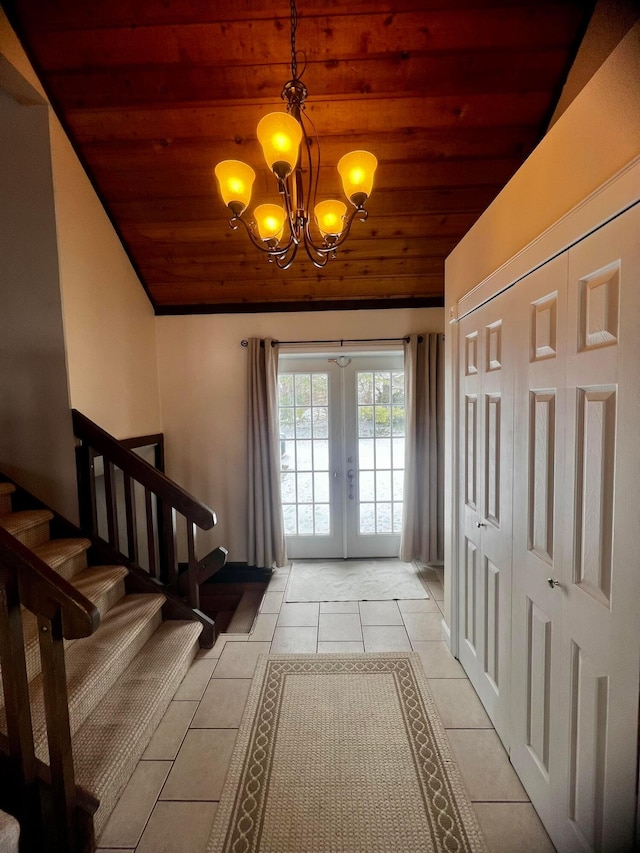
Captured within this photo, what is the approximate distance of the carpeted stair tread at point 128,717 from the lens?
4.51 ft

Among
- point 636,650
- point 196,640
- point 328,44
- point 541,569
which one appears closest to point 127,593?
point 196,640

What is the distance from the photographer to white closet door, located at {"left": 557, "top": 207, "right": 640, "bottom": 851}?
94cm

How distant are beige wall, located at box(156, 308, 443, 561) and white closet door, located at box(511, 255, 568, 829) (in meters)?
2.10

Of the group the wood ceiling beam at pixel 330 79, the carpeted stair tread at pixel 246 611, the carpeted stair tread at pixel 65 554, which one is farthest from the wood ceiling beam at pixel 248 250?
the carpeted stair tread at pixel 246 611

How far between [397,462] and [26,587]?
307 centimetres

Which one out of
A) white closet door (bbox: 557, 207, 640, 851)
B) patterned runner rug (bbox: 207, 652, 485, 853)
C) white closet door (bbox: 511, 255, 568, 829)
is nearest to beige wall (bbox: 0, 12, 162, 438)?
patterned runner rug (bbox: 207, 652, 485, 853)

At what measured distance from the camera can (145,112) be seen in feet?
7.00

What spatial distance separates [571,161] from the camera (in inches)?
45.4

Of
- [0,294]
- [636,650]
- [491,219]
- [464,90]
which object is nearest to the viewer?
[636,650]

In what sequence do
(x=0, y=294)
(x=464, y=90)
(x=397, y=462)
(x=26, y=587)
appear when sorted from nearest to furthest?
(x=26, y=587) → (x=464, y=90) → (x=0, y=294) → (x=397, y=462)

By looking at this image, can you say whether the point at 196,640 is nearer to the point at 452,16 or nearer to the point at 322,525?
the point at 322,525

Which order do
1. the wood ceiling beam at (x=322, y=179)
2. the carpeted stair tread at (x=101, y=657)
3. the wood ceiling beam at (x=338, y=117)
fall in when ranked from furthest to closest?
1. the wood ceiling beam at (x=322, y=179)
2. the wood ceiling beam at (x=338, y=117)
3. the carpeted stair tread at (x=101, y=657)

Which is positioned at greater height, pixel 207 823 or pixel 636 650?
pixel 636 650

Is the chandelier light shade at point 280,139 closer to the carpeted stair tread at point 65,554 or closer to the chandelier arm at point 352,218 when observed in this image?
the chandelier arm at point 352,218
